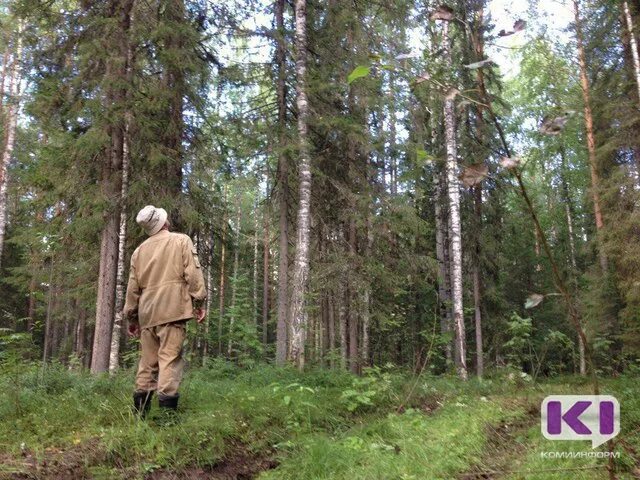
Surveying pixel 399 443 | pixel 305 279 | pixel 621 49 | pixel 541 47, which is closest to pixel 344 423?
pixel 399 443

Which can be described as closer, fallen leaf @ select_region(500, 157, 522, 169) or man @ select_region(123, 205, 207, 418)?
fallen leaf @ select_region(500, 157, 522, 169)

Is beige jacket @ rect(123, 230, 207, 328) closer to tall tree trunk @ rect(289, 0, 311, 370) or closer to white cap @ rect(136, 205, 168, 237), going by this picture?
white cap @ rect(136, 205, 168, 237)

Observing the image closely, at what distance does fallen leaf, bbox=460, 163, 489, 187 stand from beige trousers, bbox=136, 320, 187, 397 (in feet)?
10.9

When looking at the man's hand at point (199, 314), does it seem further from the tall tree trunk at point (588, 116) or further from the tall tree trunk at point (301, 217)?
the tall tree trunk at point (588, 116)

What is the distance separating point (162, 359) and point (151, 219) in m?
1.35

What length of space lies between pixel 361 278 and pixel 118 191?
17.5 ft

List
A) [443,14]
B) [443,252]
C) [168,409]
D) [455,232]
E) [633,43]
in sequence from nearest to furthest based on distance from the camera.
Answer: [443,14]
[168,409]
[633,43]
[455,232]
[443,252]

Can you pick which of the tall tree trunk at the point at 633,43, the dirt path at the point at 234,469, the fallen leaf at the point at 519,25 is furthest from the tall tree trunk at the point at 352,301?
the fallen leaf at the point at 519,25

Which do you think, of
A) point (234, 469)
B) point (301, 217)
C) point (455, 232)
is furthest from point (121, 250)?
point (455, 232)

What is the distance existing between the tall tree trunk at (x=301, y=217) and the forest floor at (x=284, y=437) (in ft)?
8.96

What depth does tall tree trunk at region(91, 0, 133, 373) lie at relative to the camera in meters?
8.42

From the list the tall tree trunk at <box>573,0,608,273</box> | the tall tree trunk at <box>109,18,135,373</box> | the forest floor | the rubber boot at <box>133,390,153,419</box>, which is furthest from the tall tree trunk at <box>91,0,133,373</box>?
the tall tree trunk at <box>573,0,608,273</box>

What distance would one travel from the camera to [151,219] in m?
4.54

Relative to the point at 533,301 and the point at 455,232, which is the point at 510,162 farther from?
the point at 455,232
